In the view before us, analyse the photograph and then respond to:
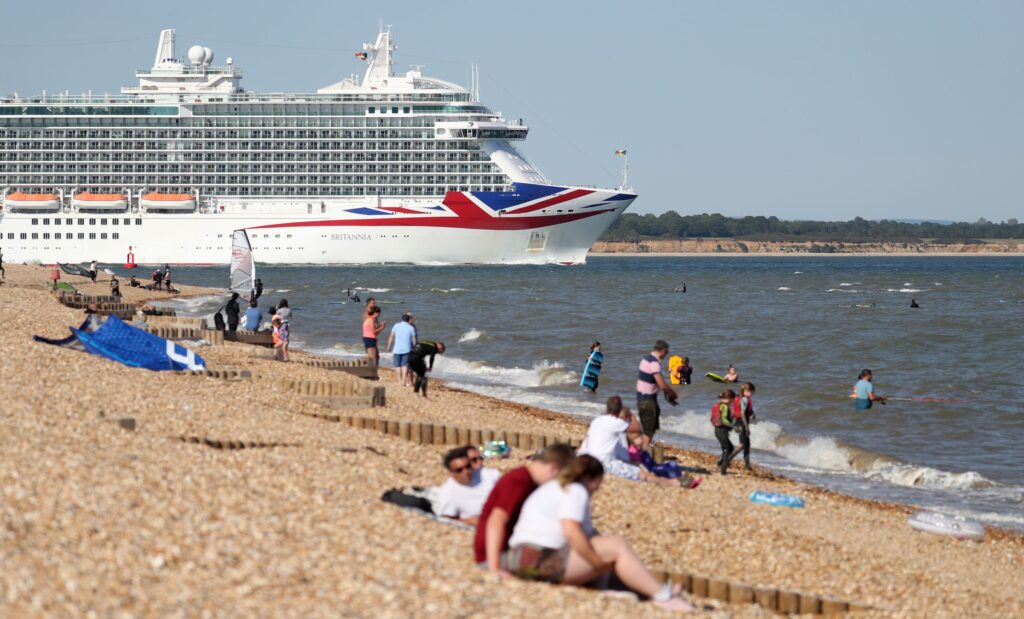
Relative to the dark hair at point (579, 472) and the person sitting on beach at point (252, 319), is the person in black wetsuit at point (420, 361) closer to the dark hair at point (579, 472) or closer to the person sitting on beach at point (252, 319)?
the person sitting on beach at point (252, 319)

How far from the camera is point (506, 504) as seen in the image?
7086mm

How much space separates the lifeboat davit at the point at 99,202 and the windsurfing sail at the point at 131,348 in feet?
237

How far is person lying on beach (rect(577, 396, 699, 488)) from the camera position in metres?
11.5

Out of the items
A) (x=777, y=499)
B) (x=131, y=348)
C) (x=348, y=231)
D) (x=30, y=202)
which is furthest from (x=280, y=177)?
(x=777, y=499)

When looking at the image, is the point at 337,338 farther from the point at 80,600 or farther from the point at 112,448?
the point at 80,600

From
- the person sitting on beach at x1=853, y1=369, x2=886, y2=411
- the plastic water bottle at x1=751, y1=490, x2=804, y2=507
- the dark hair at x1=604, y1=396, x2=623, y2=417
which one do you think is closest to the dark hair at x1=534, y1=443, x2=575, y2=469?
the dark hair at x1=604, y1=396, x2=623, y2=417

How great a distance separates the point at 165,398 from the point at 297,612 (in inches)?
268

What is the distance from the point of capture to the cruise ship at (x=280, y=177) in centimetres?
8188

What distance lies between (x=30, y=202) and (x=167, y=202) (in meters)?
9.17

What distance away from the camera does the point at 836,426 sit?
65.0 feet

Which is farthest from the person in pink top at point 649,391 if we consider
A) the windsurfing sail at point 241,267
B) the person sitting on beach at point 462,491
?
the windsurfing sail at point 241,267

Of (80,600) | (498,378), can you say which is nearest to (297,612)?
(80,600)

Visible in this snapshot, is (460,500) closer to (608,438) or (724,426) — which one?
(608,438)

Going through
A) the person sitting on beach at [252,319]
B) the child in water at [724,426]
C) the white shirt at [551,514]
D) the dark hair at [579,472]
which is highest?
the dark hair at [579,472]
